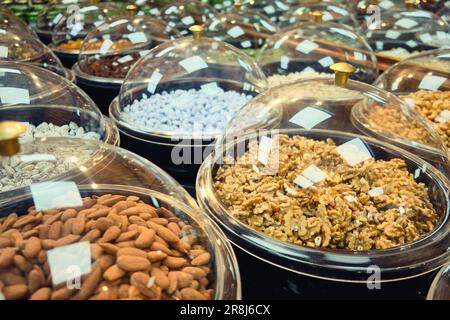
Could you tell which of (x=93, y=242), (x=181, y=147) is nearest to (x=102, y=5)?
(x=181, y=147)

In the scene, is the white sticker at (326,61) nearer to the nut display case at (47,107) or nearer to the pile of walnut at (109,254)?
the nut display case at (47,107)

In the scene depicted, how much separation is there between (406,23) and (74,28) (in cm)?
205

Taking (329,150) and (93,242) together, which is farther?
(329,150)

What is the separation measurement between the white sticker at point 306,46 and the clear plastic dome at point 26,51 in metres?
1.12

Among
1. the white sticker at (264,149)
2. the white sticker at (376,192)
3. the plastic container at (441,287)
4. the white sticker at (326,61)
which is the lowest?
the plastic container at (441,287)

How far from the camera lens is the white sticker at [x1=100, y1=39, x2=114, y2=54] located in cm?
228

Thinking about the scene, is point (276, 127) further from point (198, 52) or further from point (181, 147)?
point (198, 52)

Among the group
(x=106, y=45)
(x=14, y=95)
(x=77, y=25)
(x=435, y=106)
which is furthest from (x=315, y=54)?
(x=77, y=25)

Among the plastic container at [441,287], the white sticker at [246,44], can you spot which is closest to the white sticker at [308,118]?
the plastic container at [441,287]

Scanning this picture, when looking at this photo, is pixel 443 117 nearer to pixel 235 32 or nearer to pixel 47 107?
pixel 47 107

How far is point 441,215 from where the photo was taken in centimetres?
108

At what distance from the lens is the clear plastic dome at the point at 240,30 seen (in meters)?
2.68

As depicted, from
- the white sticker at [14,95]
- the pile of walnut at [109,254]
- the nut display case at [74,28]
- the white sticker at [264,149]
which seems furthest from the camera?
the nut display case at [74,28]

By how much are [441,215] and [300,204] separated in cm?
35
